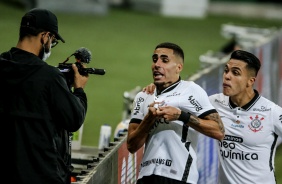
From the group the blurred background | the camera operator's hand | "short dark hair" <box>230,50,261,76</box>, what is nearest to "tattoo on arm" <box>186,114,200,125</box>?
the camera operator's hand

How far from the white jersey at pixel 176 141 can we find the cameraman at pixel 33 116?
93 centimetres

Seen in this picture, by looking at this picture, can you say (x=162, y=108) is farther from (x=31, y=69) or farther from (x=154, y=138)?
(x=31, y=69)

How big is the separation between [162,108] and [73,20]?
19.9m

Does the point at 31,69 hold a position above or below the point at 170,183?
above

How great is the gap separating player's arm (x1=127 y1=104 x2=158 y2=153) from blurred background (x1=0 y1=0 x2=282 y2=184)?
527 cm

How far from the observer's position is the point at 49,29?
16.9ft

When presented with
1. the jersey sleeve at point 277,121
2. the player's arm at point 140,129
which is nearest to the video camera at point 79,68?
the player's arm at point 140,129

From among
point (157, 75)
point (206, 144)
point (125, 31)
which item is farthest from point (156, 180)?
point (125, 31)

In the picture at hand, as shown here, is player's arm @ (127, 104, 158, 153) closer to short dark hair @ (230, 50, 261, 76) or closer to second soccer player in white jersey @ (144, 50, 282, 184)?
second soccer player in white jersey @ (144, 50, 282, 184)

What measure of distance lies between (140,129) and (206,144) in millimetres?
3333

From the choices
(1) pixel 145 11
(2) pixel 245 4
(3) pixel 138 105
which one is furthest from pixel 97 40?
(3) pixel 138 105

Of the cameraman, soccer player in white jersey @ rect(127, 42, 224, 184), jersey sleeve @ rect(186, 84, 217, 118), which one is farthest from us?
jersey sleeve @ rect(186, 84, 217, 118)

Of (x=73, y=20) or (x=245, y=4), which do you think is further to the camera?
(x=245, y=4)

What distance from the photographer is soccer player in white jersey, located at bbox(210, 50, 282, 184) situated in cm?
647
